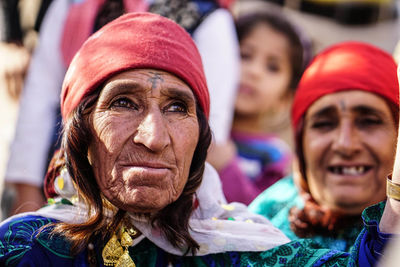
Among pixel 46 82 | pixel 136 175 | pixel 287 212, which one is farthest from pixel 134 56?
pixel 46 82

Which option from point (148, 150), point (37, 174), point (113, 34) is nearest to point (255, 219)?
point (148, 150)

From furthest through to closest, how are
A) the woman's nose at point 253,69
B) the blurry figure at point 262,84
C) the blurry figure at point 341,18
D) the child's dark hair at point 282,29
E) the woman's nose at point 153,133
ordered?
the blurry figure at point 341,18, the child's dark hair at point 282,29, the woman's nose at point 253,69, the blurry figure at point 262,84, the woman's nose at point 153,133

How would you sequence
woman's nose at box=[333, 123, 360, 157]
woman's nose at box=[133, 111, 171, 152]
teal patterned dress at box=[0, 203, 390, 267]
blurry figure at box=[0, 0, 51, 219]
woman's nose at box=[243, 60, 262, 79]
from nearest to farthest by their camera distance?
teal patterned dress at box=[0, 203, 390, 267] < woman's nose at box=[133, 111, 171, 152] < woman's nose at box=[333, 123, 360, 157] < blurry figure at box=[0, 0, 51, 219] < woman's nose at box=[243, 60, 262, 79]

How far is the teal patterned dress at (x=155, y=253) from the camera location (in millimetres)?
2205

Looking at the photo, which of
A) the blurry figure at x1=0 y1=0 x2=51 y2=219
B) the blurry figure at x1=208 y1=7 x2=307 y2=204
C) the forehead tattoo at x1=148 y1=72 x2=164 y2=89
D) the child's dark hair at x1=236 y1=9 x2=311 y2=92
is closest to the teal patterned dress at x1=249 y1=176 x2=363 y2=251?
the forehead tattoo at x1=148 y1=72 x2=164 y2=89

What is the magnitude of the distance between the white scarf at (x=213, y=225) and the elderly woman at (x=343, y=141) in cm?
62

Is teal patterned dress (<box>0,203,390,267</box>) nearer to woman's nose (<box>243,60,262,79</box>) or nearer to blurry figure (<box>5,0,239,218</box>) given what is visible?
blurry figure (<box>5,0,239,218</box>)

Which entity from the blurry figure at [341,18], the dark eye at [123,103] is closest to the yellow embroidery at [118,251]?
the dark eye at [123,103]

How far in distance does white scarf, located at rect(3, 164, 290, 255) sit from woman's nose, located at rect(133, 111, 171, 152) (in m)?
0.33

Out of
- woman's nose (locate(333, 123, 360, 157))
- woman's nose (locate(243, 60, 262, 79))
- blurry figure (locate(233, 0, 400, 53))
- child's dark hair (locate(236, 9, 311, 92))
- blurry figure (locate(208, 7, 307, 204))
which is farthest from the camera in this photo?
blurry figure (locate(233, 0, 400, 53))

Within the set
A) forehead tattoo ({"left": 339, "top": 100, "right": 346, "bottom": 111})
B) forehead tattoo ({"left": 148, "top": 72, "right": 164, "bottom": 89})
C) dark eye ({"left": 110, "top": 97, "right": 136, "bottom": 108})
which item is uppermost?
forehead tattoo ({"left": 148, "top": 72, "right": 164, "bottom": 89})

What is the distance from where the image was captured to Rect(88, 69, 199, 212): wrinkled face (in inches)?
91.6

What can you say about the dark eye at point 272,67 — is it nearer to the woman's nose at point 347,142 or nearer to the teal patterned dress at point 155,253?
the woman's nose at point 347,142

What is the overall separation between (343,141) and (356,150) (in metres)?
0.08
